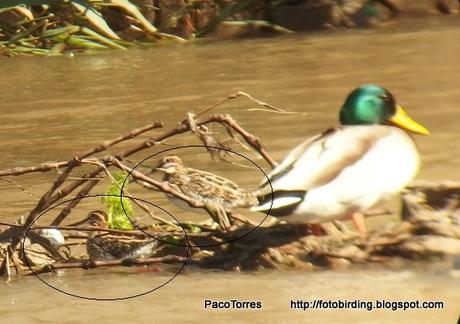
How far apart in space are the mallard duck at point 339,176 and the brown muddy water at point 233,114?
0.24 metres

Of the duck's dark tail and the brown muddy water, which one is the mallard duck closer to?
the duck's dark tail

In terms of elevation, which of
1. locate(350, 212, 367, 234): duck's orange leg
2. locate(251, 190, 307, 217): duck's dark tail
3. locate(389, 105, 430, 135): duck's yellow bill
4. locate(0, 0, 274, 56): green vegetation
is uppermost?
locate(389, 105, 430, 135): duck's yellow bill

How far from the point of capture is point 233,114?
8.71 metres

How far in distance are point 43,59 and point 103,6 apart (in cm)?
92

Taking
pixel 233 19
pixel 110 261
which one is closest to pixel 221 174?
pixel 110 261

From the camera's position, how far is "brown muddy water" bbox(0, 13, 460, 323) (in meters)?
4.57

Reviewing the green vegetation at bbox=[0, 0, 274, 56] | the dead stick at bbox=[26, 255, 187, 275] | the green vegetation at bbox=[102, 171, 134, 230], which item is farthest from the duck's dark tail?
the green vegetation at bbox=[0, 0, 274, 56]

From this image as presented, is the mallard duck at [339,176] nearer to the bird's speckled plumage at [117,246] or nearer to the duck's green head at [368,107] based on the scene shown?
the duck's green head at [368,107]

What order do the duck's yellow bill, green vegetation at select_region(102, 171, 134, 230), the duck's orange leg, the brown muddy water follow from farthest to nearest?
green vegetation at select_region(102, 171, 134, 230), the duck's yellow bill, the duck's orange leg, the brown muddy water

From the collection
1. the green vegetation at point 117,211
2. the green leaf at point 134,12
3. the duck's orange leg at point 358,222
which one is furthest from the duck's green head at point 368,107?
the green leaf at point 134,12

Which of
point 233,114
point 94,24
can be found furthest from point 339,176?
point 94,24

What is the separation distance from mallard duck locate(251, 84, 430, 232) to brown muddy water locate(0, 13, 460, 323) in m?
0.24

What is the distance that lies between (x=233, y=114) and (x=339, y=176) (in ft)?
13.3

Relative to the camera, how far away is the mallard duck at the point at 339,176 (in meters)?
4.65
